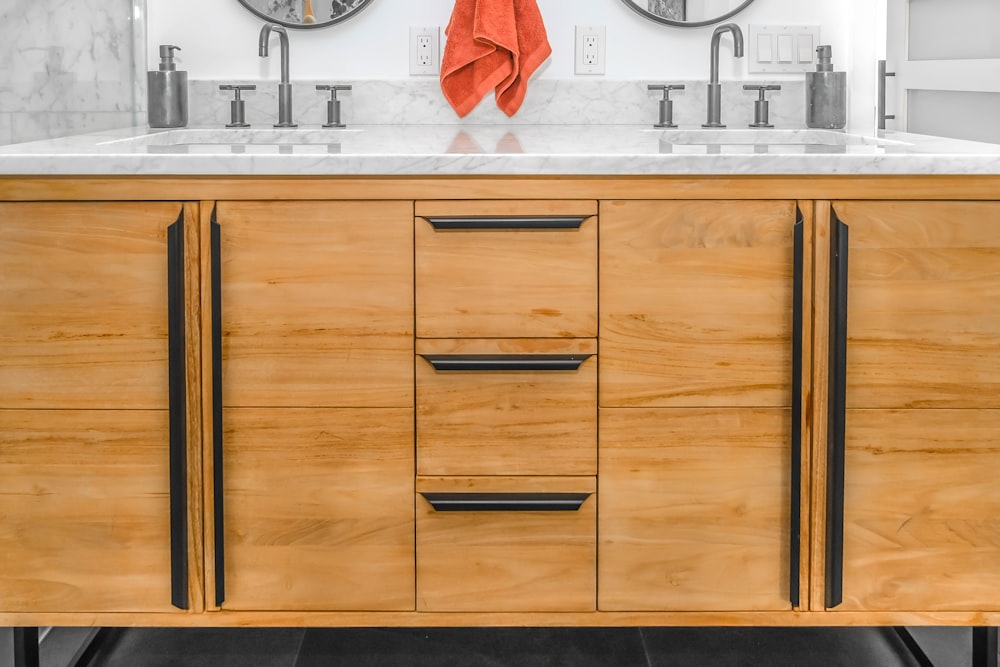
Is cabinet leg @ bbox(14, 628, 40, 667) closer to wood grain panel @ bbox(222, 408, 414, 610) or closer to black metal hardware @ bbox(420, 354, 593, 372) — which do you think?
wood grain panel @ bbox(222, 408, 414, 610)

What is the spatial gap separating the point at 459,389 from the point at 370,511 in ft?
0.71

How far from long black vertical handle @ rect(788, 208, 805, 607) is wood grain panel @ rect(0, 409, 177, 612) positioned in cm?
88

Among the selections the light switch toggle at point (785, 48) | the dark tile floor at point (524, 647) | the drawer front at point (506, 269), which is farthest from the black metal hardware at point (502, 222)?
the light switch toggle at point (785, 48)

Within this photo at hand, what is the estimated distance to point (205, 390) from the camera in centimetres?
131

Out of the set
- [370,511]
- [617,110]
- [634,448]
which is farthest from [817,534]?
[617,110]

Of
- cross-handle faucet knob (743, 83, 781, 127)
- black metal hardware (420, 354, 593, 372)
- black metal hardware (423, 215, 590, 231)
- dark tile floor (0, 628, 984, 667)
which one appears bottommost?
dark tile floor (0, 628, 984, 667)

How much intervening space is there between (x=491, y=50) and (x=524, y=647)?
1121 millimetres

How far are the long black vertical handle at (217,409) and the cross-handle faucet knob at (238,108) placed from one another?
2.34ft

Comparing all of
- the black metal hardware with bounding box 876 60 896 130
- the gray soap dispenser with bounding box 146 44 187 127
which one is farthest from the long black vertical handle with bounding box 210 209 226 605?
the black metal hardware with bounding box 876 60 896 130

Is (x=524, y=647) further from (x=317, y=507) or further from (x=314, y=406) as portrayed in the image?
(x=314, y=406)

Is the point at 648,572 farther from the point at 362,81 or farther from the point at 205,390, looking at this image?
the point at 362,81

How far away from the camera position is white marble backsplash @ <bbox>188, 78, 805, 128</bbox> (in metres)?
1.96

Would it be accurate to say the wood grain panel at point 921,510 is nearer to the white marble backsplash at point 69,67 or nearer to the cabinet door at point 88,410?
the cabinet door at point 88,410

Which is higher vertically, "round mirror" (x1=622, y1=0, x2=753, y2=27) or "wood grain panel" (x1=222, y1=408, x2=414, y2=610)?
"round mirror" (x1=622, y1=0, x2=753, y2=27)
